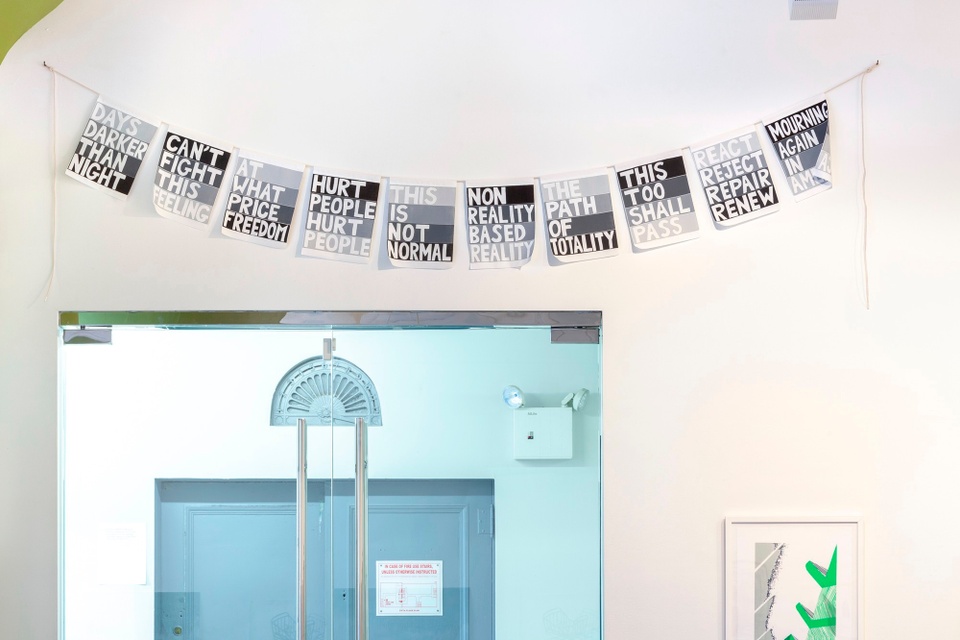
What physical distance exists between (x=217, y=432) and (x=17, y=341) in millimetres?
618

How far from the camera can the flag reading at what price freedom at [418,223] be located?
219cm

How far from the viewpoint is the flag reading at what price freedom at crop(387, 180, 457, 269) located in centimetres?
219

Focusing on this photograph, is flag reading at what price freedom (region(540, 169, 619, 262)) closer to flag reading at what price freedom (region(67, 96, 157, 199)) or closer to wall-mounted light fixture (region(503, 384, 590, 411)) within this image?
wall-mounted light fixture (region(503, 384, 590, 411))

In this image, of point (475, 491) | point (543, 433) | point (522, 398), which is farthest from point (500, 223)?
point (475, 491)

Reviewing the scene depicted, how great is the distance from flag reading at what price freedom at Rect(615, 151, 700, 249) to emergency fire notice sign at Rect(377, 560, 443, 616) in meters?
1.07

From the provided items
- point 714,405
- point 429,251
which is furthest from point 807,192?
point 429,251

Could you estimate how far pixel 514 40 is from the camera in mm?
2186

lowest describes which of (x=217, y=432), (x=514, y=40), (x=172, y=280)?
(x=217, y=432)

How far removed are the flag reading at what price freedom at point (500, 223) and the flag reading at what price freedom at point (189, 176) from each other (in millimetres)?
707

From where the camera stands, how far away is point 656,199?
2191 millimetres

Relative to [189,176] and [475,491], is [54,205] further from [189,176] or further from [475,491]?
[475,491]

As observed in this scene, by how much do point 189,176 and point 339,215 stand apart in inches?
16.8

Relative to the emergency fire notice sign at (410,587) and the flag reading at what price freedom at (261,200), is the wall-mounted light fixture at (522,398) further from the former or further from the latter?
the flag reading at what price freedom at (261,200)

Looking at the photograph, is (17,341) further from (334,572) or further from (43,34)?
(334,572)
